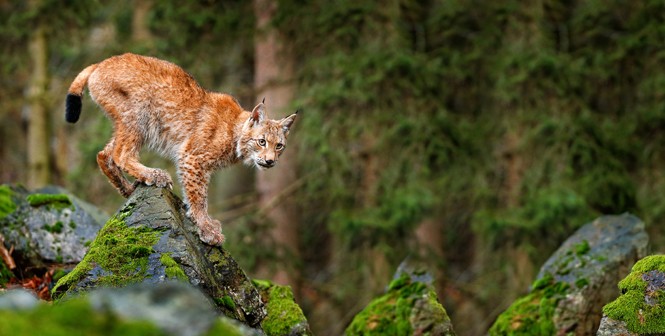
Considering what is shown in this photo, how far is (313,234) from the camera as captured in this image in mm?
16000

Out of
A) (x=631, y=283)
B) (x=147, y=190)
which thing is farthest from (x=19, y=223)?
(x=631, y=283)

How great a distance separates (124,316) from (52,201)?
5.24 m

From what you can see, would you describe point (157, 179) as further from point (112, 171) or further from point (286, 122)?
point (286, 122)

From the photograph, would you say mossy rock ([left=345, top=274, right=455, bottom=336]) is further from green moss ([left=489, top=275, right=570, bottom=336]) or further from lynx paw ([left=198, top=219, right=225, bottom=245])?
lynx paw ([left=198, top=219, right=225, bottom=245])

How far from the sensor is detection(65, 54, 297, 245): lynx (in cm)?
752

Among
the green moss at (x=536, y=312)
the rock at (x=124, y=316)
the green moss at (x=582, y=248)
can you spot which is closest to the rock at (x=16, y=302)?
the rock at (x=124, y=316)

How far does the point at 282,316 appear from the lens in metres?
7.15

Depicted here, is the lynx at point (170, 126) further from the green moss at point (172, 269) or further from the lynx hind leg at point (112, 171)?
the green moss at point (172, 269)

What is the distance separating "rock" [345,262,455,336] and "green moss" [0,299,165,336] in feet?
16.3

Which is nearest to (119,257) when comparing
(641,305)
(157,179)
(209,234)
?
(209,234)

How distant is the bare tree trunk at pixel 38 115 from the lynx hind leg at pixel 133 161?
8166mm

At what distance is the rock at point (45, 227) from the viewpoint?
7.95 meters

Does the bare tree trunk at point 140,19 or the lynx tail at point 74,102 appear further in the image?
the bare tree trunk at point 140,19

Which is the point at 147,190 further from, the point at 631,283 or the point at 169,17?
the point at 169,17
